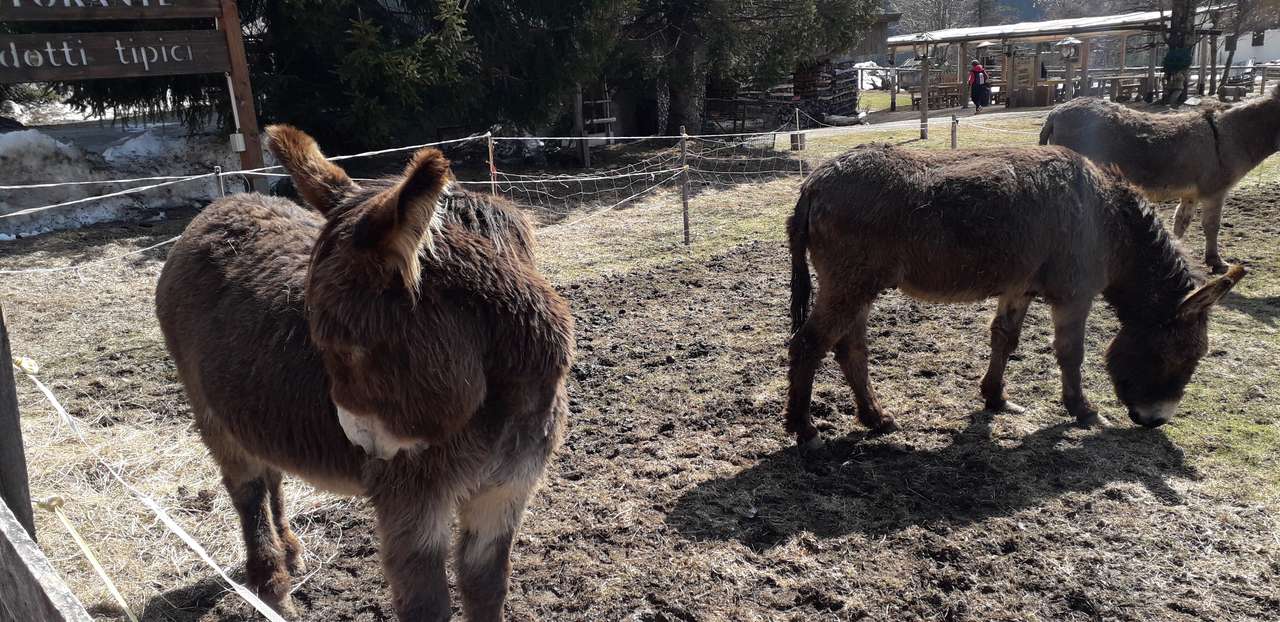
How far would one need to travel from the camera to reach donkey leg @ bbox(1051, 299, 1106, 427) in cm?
450

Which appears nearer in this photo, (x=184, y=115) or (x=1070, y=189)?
(x=1070, y=189)

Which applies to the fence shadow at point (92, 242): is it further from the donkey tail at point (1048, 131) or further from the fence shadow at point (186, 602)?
the donkey tail at point (1048, 131)

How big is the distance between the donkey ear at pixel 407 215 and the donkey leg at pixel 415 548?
28.9 inches

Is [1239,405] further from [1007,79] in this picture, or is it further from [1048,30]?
[1048,30]

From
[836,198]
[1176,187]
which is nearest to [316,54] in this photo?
[836,198]

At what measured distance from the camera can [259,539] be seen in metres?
3.16

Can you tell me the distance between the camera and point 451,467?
2127 millimetres

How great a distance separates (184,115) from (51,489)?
8.75m

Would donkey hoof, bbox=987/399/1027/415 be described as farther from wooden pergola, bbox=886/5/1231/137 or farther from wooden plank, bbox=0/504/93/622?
wooden pergola, bbox=886/5/1231/137

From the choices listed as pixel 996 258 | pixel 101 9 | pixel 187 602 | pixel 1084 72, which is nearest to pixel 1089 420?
pixel 996 258

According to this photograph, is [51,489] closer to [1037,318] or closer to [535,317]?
[535,317]

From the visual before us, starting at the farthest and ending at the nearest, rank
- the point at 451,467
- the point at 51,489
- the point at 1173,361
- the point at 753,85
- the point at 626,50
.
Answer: the point at 753,85 < the point at 626,50 < the point at 1173,361 < the point at 51,489 < the point at 451,467

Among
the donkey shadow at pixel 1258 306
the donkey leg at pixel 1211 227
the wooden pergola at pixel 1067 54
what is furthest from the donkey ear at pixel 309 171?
the wooden pergola at pixel 1067 54

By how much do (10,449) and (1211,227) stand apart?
30.8 ft
